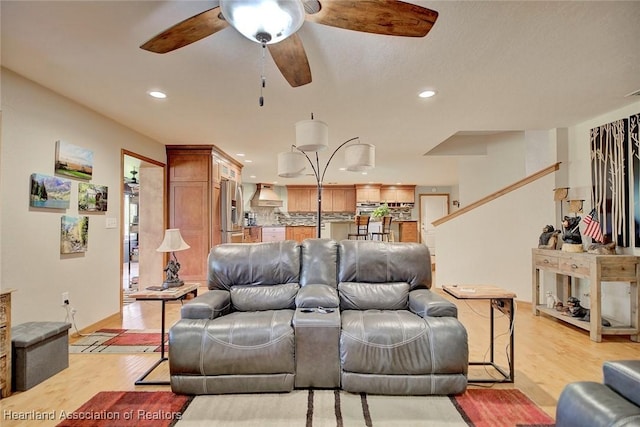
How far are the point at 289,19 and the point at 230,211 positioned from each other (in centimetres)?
443

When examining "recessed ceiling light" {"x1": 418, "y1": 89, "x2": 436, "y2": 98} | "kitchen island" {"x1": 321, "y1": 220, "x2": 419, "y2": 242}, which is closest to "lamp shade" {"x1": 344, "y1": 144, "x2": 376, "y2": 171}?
"recessed ceiling light" {"x1": 418, "y1": 89, "x2": 436, "y2": 98}

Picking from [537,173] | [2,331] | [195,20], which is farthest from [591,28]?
[2,331]

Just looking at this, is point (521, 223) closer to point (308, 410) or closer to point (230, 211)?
point (308, 410)

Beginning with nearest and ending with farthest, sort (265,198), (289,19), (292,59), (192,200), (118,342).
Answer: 1. (289,19)
2. (292,59)
3. (118,342)
4. (192,200)
5. (265,198)

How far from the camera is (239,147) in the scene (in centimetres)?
501

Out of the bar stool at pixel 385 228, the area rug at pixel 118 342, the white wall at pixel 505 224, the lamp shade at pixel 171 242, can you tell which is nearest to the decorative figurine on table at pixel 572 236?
the white wall at pixel 505 224

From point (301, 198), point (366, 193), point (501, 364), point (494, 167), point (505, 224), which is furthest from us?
point (301, 198)

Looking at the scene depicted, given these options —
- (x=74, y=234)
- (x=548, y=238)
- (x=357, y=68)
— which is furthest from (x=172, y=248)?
(x=548, y=238)

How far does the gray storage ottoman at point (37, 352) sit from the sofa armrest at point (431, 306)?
2.66 metres

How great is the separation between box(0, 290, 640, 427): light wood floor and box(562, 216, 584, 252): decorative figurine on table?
86cm

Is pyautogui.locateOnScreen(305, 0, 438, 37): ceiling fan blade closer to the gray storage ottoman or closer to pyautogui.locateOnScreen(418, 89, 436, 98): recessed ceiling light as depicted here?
pyautogui.locateOnScreen(418, 89, 436, 98): recessed ceiling light

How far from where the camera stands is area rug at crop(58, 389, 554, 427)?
1.79 metres

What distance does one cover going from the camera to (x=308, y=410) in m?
1.89

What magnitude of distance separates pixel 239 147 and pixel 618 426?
16.0 feet
